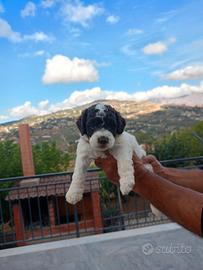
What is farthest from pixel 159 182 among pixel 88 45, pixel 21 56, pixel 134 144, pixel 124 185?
pixel 21 56

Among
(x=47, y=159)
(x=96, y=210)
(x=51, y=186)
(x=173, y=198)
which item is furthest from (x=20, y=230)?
(x=47, y=159)

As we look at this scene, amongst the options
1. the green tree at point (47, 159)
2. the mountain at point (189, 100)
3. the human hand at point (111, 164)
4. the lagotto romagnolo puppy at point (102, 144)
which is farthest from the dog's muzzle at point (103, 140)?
the green tree at point (47, 159)

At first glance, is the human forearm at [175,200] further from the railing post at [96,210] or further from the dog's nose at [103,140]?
the railing post at [96,210]

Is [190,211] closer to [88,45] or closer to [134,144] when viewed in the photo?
[134,144]

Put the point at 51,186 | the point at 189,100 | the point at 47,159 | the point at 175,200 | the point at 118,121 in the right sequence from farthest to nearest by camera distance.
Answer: the point at 47,159 < the point at 189,100 < the point at 51,186 < the point at 118,121 < the point at 175,200

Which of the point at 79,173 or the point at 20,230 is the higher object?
the point at 79,173

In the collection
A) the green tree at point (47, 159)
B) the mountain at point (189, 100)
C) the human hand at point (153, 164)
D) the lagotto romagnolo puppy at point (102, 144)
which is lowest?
the green tree at point (47, 159)

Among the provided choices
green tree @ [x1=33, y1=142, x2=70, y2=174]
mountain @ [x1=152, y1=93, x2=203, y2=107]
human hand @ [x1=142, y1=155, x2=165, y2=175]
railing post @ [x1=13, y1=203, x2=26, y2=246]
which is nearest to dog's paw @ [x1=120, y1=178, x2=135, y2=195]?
human hand @ [x1=142, y1=155, x2=165, y2=175]

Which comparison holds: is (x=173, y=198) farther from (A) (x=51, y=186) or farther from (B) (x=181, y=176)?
(A) (x=51, y=186)

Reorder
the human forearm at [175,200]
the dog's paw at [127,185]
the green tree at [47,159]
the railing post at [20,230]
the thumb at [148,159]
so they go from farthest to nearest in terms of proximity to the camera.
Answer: the green tree at [47,159] < the railing post at [20,230] < the thumb at [148,159] < the dog's paw at [127,185] < the human forearm at [175,200]
